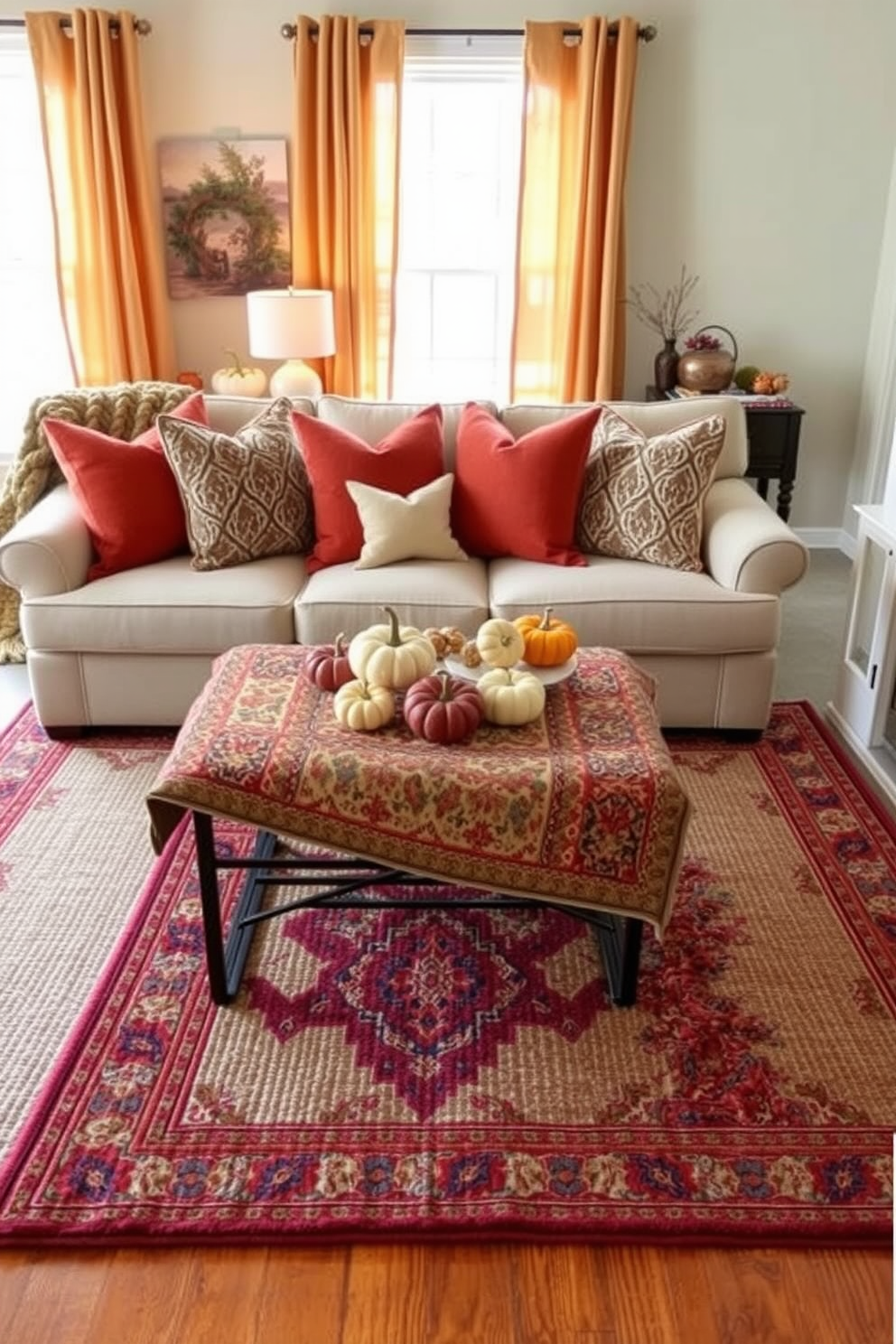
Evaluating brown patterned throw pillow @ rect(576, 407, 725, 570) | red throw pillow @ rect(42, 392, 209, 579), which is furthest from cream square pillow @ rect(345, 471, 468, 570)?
red throw pillow @ rect(42, 392, 209, 579)

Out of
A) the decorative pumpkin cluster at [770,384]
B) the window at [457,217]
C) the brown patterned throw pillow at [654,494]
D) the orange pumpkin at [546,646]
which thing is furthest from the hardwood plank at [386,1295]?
the window at [457,217]

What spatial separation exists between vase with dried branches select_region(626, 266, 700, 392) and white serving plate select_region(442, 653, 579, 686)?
2.63m

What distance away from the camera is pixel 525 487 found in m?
3.28

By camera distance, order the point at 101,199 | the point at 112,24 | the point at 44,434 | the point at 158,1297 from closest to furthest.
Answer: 1. the point at 158,1297
2. the point at 44,434
3. the point at 112,24
4. the point at 101,199

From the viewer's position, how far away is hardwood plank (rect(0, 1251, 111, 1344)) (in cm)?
156

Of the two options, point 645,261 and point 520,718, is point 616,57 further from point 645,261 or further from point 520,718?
point 520,718

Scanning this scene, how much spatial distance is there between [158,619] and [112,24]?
2.76 metres

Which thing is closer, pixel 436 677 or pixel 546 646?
pixel 436 677

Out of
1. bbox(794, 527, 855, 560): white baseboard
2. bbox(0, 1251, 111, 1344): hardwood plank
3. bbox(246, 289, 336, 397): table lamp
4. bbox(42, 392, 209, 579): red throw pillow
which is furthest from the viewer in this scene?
bbox(794, 527, 855, 560): white baseboard

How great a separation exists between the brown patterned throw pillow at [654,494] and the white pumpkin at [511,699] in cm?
124

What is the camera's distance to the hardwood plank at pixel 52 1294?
156cm

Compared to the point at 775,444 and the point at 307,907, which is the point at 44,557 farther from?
the point at 775,444

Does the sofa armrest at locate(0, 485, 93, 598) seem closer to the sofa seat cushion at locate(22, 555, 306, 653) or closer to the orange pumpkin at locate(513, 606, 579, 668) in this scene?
the sofa seat cushion at locate(22, 555, 306, 653)

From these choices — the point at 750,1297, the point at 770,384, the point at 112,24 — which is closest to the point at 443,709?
the point at 750,1297
